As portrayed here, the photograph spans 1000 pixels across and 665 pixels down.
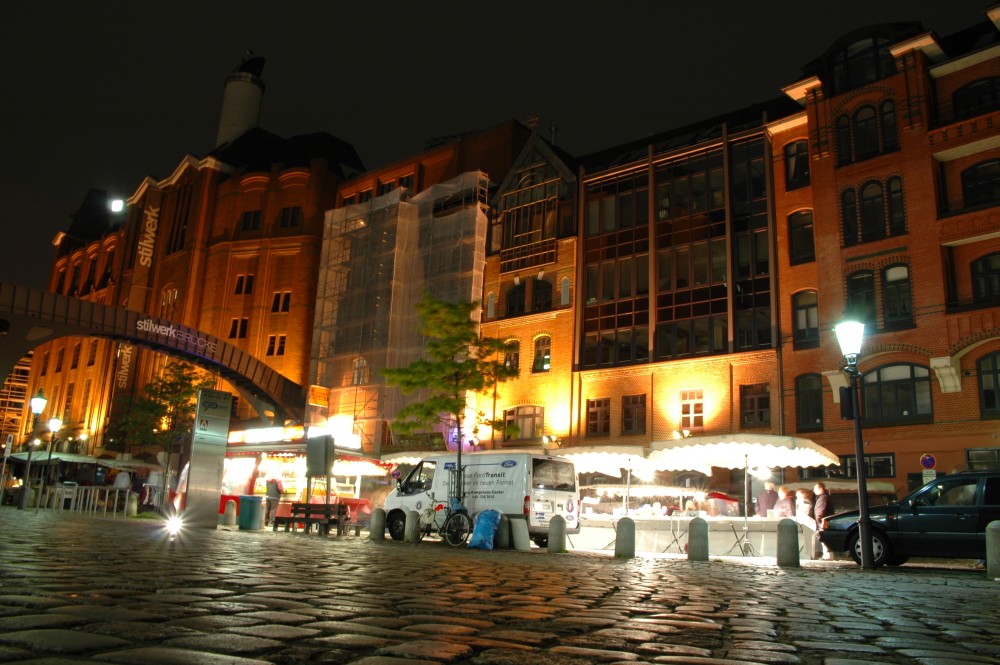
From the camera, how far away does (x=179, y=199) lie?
6200 cm

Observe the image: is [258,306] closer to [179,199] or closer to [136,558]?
[179,199]

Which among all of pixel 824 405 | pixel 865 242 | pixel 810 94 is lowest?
pixel 824 405

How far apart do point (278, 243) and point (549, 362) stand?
986 inches

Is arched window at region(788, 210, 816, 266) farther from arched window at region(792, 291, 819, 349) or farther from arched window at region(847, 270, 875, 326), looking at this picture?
arched window at region(847, 270, 875, 326)

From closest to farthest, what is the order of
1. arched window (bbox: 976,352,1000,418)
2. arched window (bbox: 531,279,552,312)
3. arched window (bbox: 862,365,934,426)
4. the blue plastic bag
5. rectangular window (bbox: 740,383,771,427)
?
the blue plastic bag → arched window (bbox: 976,352,1000,418) → arched window (bbox: 862,365,934,426) → rectangular window (bbox: 740,383,771,427) → arched window (bbox: 531,279,552,312)

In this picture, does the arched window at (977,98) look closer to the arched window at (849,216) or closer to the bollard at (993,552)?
the arched window at (849,216)

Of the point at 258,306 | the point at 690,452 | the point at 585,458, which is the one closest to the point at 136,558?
the point at 690,452

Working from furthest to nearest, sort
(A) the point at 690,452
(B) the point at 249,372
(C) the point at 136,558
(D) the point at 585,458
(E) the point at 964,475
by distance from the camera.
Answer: (B) the point at 249,372
(D) the point at 585,458
(A) the point at 690,452
(E) the point at 964,475
(C) the point at 136,558

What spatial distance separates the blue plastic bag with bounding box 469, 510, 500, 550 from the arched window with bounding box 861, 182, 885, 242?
18.7 metres

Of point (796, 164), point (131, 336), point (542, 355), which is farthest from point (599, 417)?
point (131, 336)

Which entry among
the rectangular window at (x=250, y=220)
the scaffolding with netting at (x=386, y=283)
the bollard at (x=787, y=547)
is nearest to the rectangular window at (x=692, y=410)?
the scaffolding with netting at (x=386, y=283)

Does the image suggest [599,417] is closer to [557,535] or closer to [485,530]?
[485,530]

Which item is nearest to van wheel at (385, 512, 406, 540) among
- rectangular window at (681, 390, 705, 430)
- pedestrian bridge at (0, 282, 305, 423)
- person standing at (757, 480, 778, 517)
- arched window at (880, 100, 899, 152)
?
person standing at (757, 480, 778, 517)

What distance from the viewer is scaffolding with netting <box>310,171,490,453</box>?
42.0m
